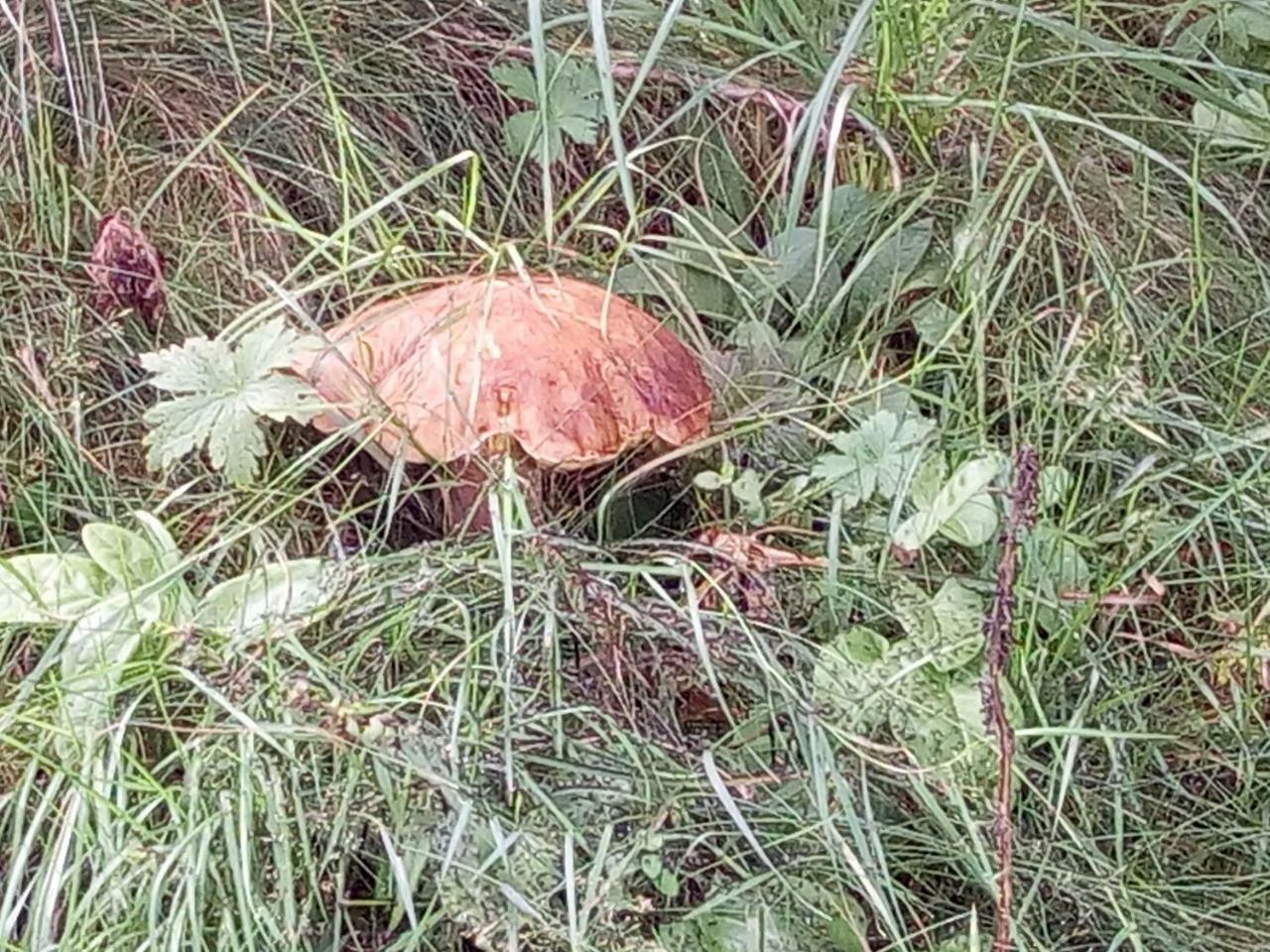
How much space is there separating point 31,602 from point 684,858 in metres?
0.51

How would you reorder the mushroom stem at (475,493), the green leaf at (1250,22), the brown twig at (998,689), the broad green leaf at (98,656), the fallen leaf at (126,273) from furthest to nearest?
1. the green leaf at (1250,22)
2. the fallen leaf at (126,273)
3. the mushroom stem at (475,493)
4. the broad green leaf at (98,656)
5. the brown twig at (998,689)

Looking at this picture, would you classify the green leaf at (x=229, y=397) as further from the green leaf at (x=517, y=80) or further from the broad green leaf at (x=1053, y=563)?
the broad green leaf at (x=1053, y=563)

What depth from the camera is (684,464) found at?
1.26 metres

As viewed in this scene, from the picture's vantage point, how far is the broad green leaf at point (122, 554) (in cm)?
108

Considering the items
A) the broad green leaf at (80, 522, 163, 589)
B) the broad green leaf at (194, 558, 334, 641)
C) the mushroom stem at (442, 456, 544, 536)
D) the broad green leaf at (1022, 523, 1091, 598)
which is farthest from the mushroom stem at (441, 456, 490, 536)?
the broad green leaf at (1022, 523, 1091, 598)

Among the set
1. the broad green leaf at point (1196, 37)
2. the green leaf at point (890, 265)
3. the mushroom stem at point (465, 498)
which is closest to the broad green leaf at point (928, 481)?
the green leaf at point (890, 265)

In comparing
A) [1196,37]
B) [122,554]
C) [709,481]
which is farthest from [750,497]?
[1196,37]

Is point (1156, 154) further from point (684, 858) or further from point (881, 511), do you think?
point (684, 858)

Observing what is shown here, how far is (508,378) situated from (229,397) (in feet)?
0.71

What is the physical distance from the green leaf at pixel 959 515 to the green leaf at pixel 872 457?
4 centimetres

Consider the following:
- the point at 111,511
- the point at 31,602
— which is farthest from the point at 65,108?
the point at 31,602

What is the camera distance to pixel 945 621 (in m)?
1.09

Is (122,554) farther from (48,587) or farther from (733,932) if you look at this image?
(733,932)

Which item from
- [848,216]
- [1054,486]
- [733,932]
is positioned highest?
[848,216]
